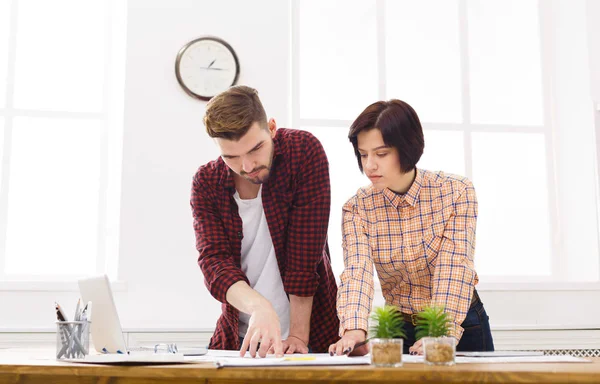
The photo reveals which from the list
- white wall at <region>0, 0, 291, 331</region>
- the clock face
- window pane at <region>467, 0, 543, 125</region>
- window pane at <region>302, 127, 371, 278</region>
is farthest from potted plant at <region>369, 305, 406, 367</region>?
window pane at <region>467, 0, 543, 125</region>

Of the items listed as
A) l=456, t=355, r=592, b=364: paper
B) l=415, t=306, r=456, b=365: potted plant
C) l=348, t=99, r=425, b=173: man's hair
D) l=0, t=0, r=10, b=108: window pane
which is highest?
l=0, t=0, r=10, b=108: window pane

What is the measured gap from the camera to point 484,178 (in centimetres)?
371

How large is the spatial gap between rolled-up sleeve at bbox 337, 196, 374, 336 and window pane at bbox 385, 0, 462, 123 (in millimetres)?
1924

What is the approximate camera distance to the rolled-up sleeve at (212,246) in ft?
5.79

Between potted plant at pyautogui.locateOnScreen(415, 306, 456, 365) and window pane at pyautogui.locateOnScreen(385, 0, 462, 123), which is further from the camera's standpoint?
window pane at pyautogui.locateOnScreen(385, 0, 462, 123)

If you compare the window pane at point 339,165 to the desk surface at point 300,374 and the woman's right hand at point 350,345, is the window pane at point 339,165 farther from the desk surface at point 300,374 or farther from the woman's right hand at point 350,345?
the desk surface at point 300,374

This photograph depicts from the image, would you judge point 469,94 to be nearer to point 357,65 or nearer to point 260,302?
point 357,65

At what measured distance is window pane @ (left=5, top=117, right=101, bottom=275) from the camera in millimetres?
3400

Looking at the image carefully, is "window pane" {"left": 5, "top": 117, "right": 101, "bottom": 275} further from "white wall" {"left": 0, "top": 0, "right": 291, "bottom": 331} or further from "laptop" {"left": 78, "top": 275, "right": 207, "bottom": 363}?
"laptop" {"left": 78, "top": 275, "right": 207, "bottom": 363}

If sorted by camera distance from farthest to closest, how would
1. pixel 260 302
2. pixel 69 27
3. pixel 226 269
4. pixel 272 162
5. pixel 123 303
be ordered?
pixel 69 27, pixel 123 303, pixel 272 162, pixel 226 269, pixel 260 302

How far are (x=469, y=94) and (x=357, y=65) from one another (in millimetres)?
665

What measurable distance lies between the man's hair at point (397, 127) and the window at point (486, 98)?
1692 mm

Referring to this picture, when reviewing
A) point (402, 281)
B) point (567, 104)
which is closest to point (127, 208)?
point (402, 281)

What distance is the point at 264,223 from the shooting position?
1.95 meters
